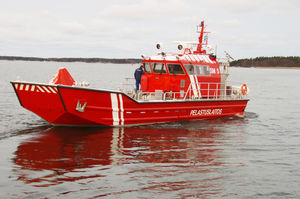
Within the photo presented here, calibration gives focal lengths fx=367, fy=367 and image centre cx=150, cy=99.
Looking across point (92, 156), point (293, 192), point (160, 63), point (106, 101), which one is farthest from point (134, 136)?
point (293, 192)

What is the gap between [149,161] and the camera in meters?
8.98

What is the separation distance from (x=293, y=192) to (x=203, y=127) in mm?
6982

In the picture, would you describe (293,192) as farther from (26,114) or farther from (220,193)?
(26,114)

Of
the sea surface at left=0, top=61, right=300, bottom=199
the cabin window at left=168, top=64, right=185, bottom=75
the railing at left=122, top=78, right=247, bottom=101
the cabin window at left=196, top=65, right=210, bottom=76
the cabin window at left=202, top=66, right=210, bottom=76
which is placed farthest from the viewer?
the cabin window at left=202, top=66, right=210, bottom=76

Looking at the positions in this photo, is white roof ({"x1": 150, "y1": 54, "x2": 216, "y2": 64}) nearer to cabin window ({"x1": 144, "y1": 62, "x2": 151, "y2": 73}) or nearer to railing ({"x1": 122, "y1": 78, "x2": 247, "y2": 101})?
cabin window ({"x1": 144, "y1": 62, "x2": 151, "y2": 73})

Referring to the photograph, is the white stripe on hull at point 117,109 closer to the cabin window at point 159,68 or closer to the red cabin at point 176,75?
the red cabin at point 176,75

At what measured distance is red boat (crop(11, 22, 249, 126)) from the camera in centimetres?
1176

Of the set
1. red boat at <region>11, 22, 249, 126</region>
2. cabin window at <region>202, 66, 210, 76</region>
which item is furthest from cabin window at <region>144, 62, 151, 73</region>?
cabin window at <region>202, 66, 210, 76</region>

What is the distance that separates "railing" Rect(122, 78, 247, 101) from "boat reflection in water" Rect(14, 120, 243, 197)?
1.48 metres

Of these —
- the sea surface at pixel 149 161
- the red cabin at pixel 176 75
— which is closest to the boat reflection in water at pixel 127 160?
the sea surface at pixel 149 161

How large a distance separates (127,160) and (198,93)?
23.0 ft

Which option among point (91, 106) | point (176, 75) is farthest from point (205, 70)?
point (91, 106)

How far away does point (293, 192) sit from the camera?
7242 millimetres

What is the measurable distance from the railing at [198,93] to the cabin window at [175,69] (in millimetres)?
708
